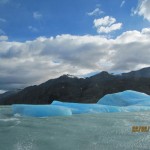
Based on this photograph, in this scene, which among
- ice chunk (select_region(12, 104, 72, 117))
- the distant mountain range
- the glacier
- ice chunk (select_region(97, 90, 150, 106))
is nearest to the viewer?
ice chunk (select_region(12, 104, 72, 117))

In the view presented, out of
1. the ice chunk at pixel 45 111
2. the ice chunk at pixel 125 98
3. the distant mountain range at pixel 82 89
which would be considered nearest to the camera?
the ice chunk at pixel 45 111

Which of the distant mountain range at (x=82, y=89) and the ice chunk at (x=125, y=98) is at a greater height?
the distant mountain range at (x=82, y=89)

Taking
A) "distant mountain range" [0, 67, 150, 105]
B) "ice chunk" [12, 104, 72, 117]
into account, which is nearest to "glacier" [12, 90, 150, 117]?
"ice chunk" [12, 104, 72, 117]

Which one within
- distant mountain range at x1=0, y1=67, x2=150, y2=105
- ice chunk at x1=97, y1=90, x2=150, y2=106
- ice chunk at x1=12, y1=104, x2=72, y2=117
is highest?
distant mountain range at x1=0, y1=67, x2=150, y2=105

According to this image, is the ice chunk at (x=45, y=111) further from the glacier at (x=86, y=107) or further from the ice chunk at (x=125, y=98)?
the ice chunk at (x=125, y=98)

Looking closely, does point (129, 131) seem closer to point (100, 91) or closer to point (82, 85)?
point (100, 91)

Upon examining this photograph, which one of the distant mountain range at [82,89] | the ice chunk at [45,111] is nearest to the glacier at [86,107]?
the ice chunk at [45,111]

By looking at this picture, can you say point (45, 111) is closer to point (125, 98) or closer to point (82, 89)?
point (125, 98)

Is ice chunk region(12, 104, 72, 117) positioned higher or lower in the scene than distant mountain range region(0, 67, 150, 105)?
lower

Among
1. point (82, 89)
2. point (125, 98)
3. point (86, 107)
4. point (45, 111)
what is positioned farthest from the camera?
point (82, 89)

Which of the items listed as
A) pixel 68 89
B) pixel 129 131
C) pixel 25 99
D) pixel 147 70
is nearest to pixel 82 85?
pixel 68 89

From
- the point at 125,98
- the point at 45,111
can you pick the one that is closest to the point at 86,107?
the point at 45,111

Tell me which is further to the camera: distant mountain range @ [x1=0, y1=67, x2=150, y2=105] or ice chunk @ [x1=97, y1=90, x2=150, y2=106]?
distant mountain range @ [x1=0, y1=67, x2=150, y2=105]

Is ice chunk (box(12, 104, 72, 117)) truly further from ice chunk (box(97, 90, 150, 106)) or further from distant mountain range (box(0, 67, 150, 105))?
distant mountain range (box(0, 67, 150, 105))
